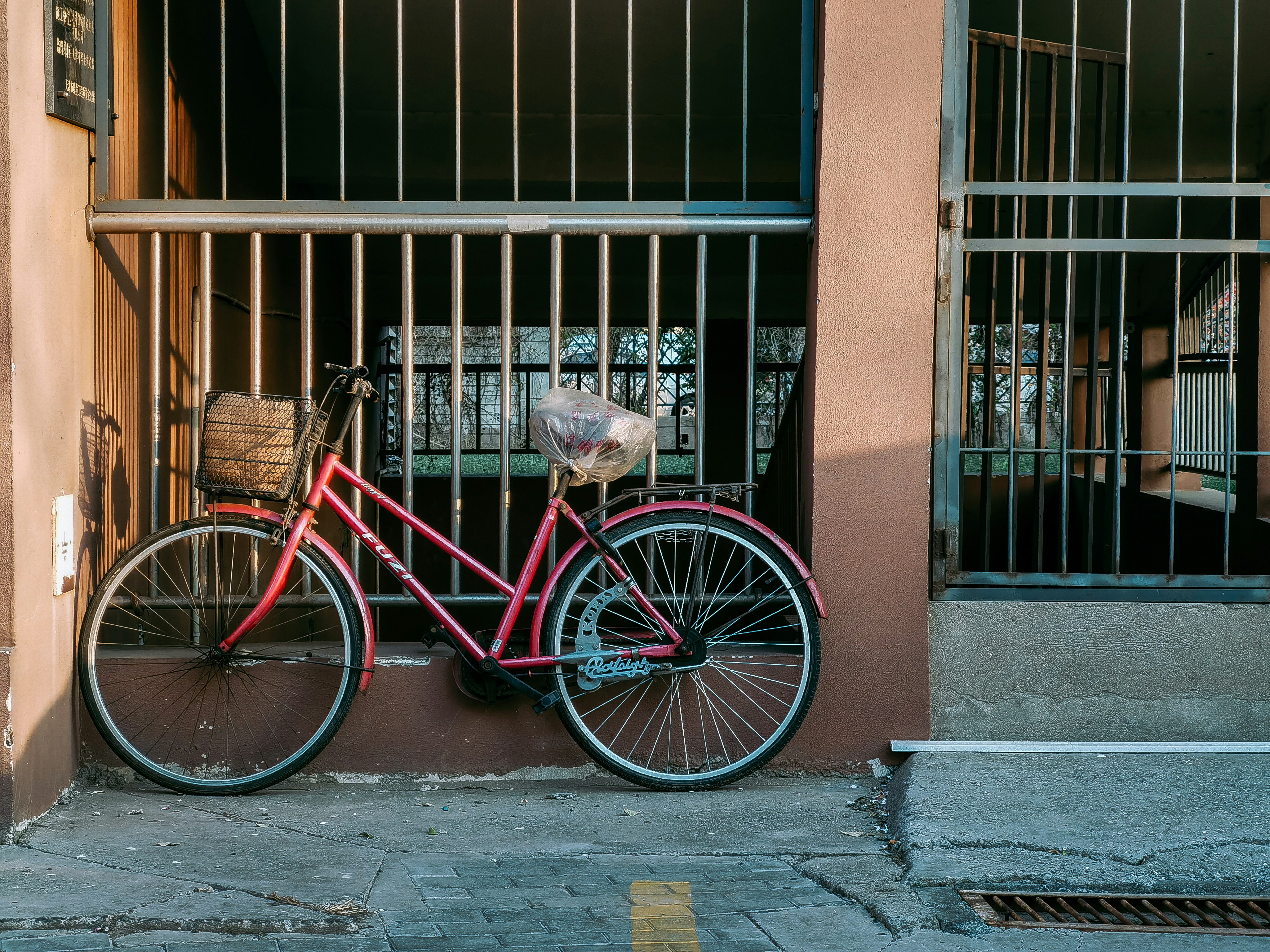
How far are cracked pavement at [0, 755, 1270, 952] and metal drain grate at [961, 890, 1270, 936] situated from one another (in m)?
0.05

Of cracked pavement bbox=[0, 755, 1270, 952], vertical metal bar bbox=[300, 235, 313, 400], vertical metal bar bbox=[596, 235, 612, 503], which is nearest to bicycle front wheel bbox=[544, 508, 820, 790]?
cracked pavement bbox=[0, 755, 1270, 952]

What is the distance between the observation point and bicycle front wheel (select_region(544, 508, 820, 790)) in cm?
351

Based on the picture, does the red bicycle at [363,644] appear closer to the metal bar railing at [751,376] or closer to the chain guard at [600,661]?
Answer: the chain guard at [600,661]

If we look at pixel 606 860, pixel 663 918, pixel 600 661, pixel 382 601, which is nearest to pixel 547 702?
pixel 600 661

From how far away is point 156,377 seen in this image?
3678mm

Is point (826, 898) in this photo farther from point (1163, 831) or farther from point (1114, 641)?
point (1114, 641)

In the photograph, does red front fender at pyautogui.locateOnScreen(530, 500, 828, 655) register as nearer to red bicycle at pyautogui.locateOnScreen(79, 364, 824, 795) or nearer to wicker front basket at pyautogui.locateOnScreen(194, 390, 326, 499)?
red bicycle at pyautogui.locateOnScreen(79, 364, 824, 795)

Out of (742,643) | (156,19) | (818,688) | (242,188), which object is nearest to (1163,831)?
(818,688)

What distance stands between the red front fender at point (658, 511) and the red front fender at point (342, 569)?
1.72 ft

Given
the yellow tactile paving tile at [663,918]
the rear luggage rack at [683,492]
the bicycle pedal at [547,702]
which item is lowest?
the yellow tactile paving tile at [663,918]

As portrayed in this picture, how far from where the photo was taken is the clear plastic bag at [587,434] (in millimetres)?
3416

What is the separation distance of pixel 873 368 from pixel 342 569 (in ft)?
6.21

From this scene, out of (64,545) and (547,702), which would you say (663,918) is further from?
(64,545)

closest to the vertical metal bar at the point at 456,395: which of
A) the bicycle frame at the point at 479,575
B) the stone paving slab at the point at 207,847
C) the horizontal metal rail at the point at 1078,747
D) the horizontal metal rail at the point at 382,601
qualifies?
the horizontal metal rail at the point at 382,601
